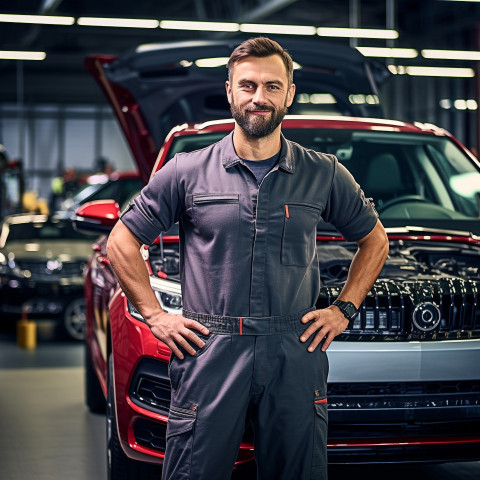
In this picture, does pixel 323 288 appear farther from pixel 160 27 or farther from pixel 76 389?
pixel 160 27

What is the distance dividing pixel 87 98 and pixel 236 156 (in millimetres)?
34817

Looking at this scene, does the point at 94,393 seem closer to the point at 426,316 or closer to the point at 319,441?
the point at 426,316

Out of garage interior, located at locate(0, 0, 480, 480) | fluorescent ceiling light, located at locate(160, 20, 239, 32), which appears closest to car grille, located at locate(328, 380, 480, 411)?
garage interior, located at locate(0, 0, 480, 480)

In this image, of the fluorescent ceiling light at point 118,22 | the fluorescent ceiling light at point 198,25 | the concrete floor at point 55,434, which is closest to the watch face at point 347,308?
the concrete floor at point 55,434

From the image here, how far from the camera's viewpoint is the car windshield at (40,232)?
10.4 m

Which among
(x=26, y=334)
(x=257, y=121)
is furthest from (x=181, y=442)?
(x=26, y=334)

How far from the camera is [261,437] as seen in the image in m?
2.73

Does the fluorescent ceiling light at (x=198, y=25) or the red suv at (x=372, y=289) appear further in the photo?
the fluorescent ceiling light at (x=198, y=25)

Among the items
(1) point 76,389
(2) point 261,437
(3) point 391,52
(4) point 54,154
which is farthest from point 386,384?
(4) point 54,154

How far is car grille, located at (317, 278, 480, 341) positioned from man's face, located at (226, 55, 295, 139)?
1.13 meters

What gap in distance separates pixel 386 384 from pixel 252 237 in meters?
1.20

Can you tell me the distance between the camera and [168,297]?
3770mm

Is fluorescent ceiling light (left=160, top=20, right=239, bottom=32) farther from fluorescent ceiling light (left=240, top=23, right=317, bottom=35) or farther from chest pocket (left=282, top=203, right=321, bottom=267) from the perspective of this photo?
chest pocket (left=282, top=203, right=321, bottom=267)

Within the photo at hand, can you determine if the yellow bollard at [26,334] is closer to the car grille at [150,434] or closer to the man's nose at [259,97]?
the car grille at [150,434]
